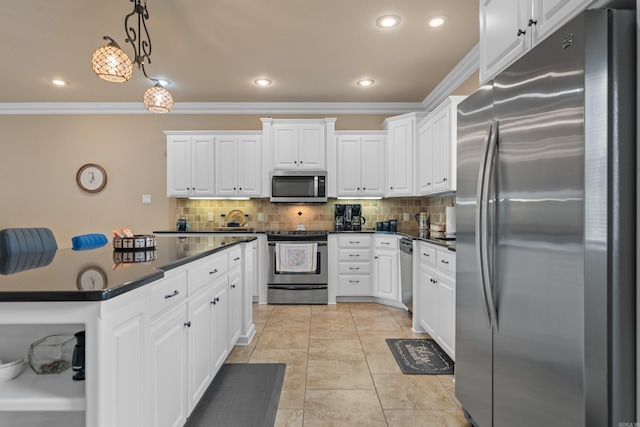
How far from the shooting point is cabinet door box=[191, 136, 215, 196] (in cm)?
470

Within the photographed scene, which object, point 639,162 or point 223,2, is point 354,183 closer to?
point 223,2

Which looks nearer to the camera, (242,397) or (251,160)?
(242,397)

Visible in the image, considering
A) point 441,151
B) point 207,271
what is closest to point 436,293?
point 441,151

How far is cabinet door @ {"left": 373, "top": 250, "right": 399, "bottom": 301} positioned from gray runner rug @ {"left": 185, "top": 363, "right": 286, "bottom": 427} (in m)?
2.00

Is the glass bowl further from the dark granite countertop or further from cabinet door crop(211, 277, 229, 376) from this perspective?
cabinet door crop(211, 277, 229, 376)

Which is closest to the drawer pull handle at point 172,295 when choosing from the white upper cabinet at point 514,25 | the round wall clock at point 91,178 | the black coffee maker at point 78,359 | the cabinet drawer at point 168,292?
the cabinet drawer at point 168,292

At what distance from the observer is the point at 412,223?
5.04 metres

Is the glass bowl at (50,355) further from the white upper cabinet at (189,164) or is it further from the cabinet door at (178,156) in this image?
the cabinet door at (178,156)

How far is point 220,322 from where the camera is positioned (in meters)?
2.26

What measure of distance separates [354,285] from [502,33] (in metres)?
3.27

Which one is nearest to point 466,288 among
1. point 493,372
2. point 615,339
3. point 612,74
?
point 493,372

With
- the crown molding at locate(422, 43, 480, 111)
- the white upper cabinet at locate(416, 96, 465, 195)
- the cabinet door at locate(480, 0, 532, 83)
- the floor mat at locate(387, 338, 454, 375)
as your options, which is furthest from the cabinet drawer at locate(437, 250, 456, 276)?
the crown molding at locate(422, 43, 480, 111)

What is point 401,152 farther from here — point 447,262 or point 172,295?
point 172,295

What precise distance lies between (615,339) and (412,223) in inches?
162
